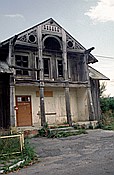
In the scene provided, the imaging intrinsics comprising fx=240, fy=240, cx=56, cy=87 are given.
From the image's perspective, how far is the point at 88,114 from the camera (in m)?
21.1

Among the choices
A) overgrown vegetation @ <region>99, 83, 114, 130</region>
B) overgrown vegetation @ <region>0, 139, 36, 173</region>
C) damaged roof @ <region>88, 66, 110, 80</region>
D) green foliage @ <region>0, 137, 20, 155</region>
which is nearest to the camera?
overgrown vegetation @ <region>0, 139, 36, 173</region>

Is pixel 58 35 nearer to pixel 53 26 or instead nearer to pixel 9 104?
pixel 53 26

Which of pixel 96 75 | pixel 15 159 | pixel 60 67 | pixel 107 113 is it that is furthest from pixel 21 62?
pixel 15 159

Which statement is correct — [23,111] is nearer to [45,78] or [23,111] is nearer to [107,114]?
[45,78]

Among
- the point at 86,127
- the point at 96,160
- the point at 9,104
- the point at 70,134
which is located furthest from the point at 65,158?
the point at 86,127

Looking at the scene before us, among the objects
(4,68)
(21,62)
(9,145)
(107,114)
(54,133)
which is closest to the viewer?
(9,145)

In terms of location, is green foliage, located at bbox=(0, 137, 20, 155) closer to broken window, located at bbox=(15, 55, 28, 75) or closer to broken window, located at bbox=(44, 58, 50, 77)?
broken window, located at bbox=(15, 55, 28, 75)

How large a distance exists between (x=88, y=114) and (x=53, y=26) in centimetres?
810

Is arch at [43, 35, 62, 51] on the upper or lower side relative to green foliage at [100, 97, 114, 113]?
upper

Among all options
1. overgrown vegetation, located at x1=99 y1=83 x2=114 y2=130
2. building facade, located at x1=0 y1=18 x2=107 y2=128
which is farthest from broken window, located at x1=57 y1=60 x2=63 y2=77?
overgrown vegetation, located at x1=99 y1=83 x2=114 y2=130

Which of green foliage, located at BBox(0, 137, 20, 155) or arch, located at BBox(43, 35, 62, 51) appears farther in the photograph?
arch, located at BBox(43, 35, 62, 51)

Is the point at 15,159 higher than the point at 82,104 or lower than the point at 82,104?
lower

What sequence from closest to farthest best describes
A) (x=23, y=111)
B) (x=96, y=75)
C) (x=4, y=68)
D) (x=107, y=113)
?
(x=4, y=68), (x=23, y=111), (x=96, y=75), (x=107, y=113)

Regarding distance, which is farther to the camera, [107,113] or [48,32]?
[107,113]
